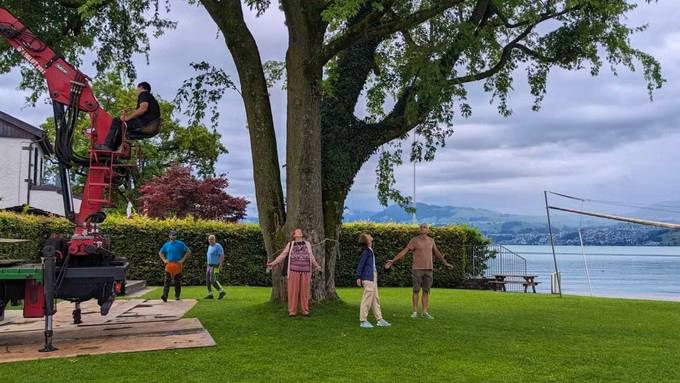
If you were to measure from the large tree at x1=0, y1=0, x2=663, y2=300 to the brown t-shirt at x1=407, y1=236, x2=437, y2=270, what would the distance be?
1.68 meters

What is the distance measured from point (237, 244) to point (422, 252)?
1159cm

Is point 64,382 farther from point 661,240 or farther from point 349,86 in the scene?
point 661,240

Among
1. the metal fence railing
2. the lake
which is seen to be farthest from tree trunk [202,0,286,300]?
the metal fence railing

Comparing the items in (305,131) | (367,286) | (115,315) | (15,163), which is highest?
(15,163)

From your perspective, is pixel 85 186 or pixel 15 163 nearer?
pixel 85 186

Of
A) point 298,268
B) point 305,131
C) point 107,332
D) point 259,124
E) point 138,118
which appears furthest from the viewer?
point 259,124

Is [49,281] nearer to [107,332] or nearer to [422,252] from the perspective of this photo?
[107,332]

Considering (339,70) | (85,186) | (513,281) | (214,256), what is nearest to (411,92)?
(339,70)

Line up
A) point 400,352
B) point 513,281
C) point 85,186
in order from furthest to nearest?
point 513,281
point 85,186
point 400,352

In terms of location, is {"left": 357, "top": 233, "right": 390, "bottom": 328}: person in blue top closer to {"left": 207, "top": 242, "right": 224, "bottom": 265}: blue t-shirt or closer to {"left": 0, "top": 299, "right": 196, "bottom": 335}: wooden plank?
{"left": 0, "top": 299, "right": 196, "bottom": 335}: wooden plank

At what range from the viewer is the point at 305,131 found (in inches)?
474

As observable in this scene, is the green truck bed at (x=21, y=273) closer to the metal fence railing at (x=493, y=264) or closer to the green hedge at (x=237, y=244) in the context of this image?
the green hedge at (x=237, y=244)

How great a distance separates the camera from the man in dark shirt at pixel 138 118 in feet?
29.8

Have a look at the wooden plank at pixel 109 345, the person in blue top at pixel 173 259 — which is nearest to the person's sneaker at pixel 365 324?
the wooden plank at pixel 109 345
